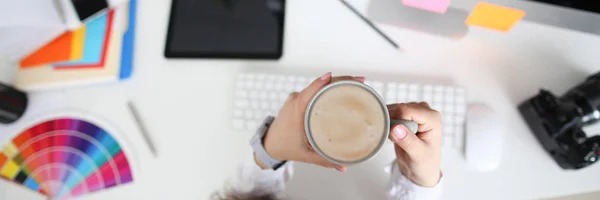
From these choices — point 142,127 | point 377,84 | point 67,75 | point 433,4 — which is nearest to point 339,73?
point 377,84

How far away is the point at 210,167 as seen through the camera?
691 mm

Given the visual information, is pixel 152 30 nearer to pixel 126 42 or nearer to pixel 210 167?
pixel 126 42

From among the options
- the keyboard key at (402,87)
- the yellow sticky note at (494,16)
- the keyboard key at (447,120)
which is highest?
the yellow sticky note at (494,16)

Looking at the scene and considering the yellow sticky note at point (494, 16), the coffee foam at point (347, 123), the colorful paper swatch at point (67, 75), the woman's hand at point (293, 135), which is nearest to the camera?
the coffee foam at point (347, 123)

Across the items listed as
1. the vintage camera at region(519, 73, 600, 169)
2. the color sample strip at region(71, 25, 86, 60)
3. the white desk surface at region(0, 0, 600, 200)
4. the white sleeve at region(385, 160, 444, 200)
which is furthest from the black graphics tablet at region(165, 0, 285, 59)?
the vintage camera at region(519, 73, 600, 169)

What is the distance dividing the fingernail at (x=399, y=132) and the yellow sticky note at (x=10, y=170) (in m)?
0.55

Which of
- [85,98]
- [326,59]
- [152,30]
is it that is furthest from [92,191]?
[326,59]

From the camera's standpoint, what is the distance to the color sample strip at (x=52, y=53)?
73 centimetres

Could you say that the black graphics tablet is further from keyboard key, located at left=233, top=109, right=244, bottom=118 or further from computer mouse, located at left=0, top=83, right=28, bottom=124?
computer mouse, located at left=0, top=83, right=28, bottom=124

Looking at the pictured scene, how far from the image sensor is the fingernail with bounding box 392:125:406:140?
18.5 inches

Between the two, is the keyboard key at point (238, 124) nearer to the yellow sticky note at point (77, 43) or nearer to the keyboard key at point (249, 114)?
the keyboard key at point (249, 114)

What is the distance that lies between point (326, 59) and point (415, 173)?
0.73 feet

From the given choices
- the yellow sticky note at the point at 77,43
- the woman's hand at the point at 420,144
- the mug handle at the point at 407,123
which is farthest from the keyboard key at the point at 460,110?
the yellow sticky note at the point at 77,43

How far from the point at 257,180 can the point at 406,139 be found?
23cm
